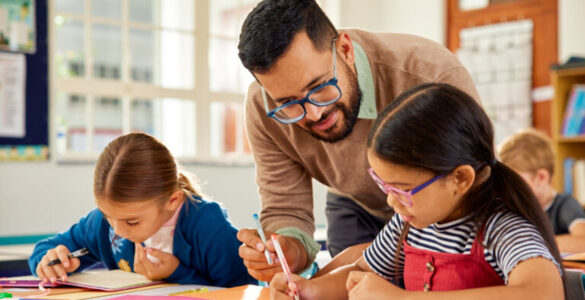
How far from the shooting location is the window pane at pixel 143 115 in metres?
4.65

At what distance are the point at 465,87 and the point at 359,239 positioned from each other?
27.2 inches

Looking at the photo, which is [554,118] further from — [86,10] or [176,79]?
[86,10]

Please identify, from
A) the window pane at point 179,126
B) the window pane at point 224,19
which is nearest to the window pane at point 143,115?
the window pane at point 179,126

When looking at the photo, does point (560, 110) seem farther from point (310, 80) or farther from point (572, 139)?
point (310, 80)

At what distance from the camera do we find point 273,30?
4.01 ft

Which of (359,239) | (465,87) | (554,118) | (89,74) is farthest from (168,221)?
(554,118)

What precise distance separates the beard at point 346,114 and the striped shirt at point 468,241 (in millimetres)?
287

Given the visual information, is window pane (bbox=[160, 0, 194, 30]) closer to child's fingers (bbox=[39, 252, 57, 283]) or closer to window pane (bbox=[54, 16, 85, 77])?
window pane (bbox=[54, 16, 85, 77])

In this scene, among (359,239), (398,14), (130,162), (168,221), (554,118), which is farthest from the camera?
(398,14)

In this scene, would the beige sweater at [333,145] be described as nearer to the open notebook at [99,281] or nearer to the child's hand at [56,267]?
the open notebook at [99,281]

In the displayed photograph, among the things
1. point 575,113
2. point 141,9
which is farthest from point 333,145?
point 141,9

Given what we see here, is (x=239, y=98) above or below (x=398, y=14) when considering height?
below

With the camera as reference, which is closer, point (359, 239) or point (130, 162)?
point (130, 162)

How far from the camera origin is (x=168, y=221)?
153 centimetres
